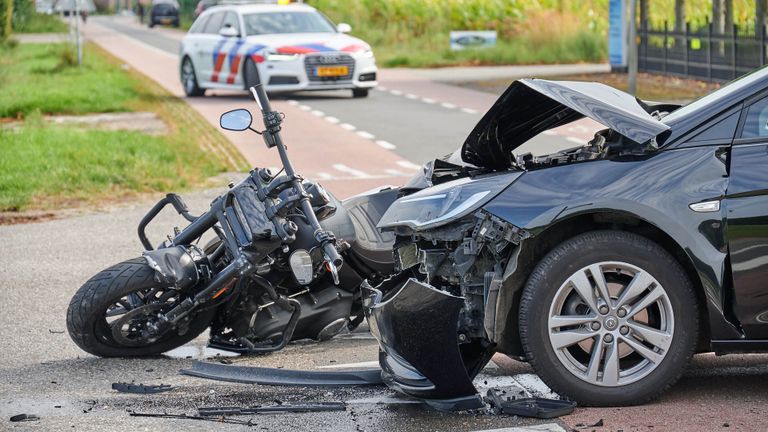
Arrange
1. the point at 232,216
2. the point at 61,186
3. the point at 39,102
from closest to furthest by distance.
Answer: the point at 232,216 → the point at 61,186 → the point at 39,102

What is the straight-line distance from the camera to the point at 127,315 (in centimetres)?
703

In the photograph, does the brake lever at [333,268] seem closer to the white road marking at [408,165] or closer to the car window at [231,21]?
the white road marking at [408,165]

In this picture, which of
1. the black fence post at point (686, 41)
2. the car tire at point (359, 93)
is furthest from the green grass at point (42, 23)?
the black fence post at point (686, 41)

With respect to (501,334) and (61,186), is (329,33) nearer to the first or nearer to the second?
(61,186)

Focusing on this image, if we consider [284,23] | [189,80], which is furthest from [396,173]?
[189,80]

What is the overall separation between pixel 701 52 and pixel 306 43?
24.5ft

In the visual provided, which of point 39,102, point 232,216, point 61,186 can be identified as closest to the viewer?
point 232,216

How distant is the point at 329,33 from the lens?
2475 cm

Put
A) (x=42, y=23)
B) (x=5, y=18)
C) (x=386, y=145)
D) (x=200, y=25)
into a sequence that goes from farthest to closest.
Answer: (x=42, y=23)
(x=5, y=18)
(x=200, y=25)
(x=386, y=145)

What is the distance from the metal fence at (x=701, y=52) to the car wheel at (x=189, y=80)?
902cm

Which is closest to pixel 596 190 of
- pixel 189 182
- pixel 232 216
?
pixel 232 216

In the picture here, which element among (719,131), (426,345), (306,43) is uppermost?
(719,131)

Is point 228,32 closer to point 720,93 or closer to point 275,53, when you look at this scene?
point 275,53

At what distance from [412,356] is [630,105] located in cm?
157
